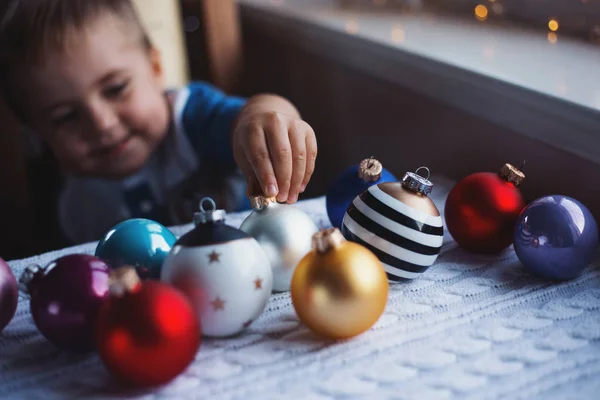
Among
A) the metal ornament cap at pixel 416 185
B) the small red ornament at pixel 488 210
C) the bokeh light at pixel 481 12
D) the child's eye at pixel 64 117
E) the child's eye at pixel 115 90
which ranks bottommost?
the child's eye at pixel 64 117

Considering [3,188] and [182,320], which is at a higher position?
[182,320]

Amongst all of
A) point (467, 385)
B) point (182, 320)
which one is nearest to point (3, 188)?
point (182, 320)

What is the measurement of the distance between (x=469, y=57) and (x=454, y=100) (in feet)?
0.22

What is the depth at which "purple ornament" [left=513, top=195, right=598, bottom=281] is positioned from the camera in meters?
0.46

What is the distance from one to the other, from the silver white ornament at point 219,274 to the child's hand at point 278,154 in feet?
0.35

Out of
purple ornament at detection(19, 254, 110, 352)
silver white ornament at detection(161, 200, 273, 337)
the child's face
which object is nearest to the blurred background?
the child's face

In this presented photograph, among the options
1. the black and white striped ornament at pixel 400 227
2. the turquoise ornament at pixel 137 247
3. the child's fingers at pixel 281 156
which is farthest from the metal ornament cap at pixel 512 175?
the turquoise ornament at pixel 137 247

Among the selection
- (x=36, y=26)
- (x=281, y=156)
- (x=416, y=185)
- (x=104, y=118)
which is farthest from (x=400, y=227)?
(x=36, y=26)

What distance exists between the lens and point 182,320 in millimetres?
363

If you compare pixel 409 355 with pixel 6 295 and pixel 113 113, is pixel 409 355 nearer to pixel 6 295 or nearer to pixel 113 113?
pixel 6 295

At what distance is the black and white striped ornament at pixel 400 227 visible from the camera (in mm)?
465

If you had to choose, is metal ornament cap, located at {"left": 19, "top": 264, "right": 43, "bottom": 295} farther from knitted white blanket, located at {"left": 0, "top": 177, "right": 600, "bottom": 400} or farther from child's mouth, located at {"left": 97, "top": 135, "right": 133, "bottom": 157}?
child's mouth, located at {"left": 97, "top": 135, "right": 133, "bottom": 157}

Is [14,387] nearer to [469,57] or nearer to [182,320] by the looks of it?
[182,320]

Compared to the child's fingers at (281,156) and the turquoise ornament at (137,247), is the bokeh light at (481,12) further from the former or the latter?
the turquoise ornament at (137,247)
